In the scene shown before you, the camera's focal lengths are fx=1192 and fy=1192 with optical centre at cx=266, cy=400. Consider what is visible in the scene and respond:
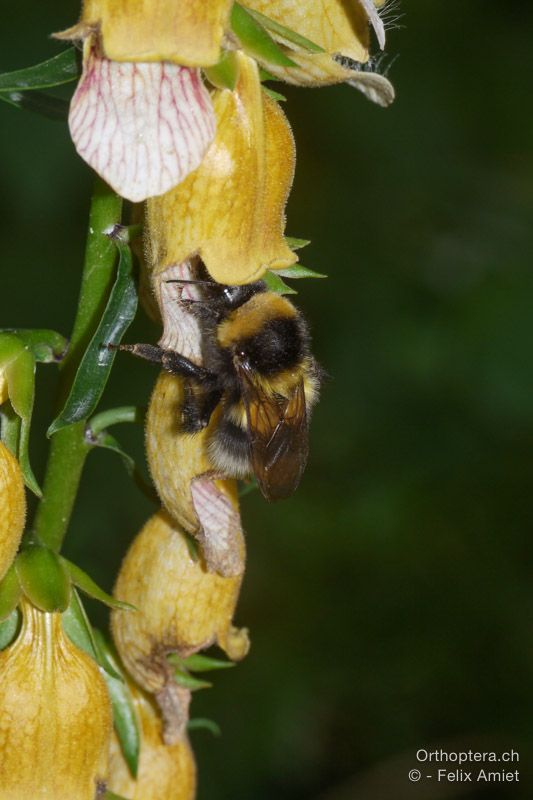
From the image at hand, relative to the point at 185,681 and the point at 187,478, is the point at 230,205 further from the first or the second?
the point at 185,681

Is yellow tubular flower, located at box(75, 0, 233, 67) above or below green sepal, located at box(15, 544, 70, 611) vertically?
above

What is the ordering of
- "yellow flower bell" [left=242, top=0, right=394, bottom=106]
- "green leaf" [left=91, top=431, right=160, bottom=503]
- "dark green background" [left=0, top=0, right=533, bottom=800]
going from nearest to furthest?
1. "yellow flower bell" [left=242, top=0, right=394, bottom=106]
2. "green leaf" [left=91, top=431, right=160, bottom=503]
3. "dark green background" [left=0, top=0, right=533, bottom=800]

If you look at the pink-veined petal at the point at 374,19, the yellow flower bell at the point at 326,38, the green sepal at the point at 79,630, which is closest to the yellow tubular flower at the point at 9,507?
the green sepal at the point at 79,630

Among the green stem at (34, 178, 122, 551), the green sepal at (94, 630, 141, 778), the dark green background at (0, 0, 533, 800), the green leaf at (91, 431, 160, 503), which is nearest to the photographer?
the green stem at (34, 178, 122, 551)

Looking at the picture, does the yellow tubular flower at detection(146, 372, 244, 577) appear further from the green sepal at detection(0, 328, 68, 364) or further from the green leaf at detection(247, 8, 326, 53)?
the green leaf at detection(247, 8, 326, 53)

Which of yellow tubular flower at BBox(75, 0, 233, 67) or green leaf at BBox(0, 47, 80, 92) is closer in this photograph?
yellow tubular flower at BBox(75, 0, 233, 67)

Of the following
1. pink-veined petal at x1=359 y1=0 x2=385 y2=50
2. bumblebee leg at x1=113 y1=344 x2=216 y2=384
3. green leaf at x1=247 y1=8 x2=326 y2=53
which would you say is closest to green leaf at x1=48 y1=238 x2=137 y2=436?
bumblebee leg at x1=113 y1=344 x2=216 y2=384
